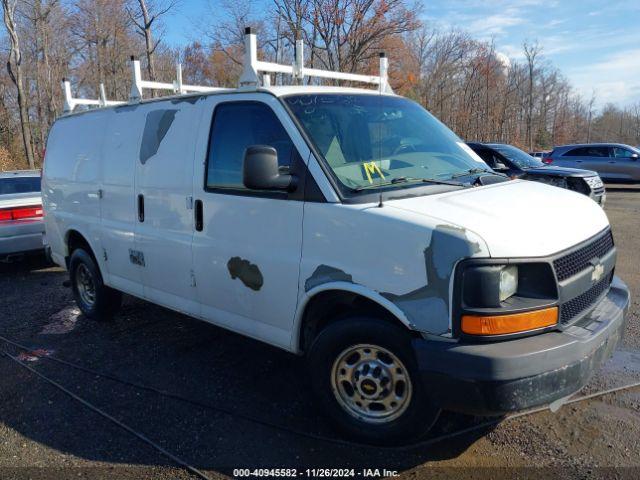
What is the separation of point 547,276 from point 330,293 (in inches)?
47.8

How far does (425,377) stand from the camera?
2727mm

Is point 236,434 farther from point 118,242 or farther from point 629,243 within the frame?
point 629,243

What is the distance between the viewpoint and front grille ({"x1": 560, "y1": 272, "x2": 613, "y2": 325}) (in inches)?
112

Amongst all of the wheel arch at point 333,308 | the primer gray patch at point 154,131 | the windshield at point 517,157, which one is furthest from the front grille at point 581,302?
the windshield at point 517,157

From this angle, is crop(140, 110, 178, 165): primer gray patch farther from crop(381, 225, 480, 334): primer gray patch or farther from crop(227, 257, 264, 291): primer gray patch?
crop(381, 225, 480, 334): primer gray patch

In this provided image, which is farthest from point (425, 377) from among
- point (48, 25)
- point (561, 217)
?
point (48, 25)

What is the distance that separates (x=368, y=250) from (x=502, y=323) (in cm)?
79

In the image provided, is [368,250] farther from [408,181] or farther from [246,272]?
[246,272]

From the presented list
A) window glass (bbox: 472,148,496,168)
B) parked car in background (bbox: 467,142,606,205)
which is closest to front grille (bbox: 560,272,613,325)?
parked car in background (bbox: 467,142,606,205)

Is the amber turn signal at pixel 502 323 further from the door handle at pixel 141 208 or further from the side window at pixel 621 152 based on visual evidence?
the side window at pixel 621 152

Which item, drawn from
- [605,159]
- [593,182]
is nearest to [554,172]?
[593,182]

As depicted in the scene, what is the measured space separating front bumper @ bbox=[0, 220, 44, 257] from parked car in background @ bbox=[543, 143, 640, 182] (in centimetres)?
1754

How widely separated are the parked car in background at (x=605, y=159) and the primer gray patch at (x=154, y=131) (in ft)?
59.8

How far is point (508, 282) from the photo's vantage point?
8.83 ft
